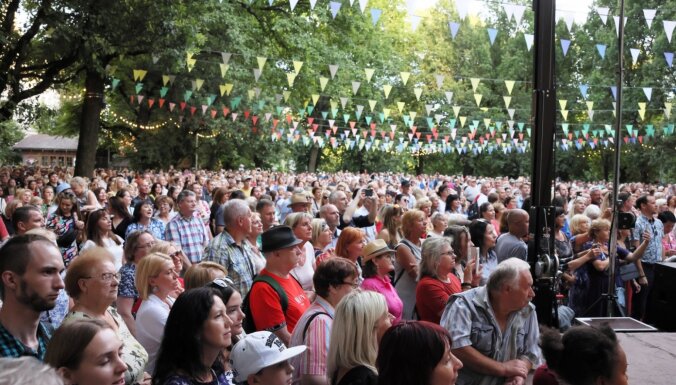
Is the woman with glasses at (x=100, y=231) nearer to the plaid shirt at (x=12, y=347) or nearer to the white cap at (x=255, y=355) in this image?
the plaid shirt at (x=12, y=347)

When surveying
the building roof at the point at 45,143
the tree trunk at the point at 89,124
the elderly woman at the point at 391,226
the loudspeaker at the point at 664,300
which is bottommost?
the loudspeaker at the point at 664,300

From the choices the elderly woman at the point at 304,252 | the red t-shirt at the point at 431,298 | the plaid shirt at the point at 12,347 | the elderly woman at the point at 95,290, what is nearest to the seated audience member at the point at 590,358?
the red t-shirt at the point at 431,298

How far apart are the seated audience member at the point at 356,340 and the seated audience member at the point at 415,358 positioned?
355 mm

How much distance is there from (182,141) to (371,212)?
31.7 metres

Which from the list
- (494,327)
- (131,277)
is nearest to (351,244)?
(131,277)

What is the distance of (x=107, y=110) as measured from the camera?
43.6m

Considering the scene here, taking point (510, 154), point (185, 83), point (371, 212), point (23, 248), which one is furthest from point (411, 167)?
point (23, 248)

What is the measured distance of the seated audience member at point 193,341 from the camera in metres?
3.09

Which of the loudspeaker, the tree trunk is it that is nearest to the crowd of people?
the loudspeaker

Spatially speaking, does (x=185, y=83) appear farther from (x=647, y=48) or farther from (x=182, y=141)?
(x=647, y=48)

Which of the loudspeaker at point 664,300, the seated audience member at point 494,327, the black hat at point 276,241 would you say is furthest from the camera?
the loudspeaker at point 664,300

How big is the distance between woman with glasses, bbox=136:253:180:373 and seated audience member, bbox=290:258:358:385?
2.83 feet

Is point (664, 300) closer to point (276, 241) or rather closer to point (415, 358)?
point (276, 241)

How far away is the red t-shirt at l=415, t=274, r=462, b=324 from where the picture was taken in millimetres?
5051
